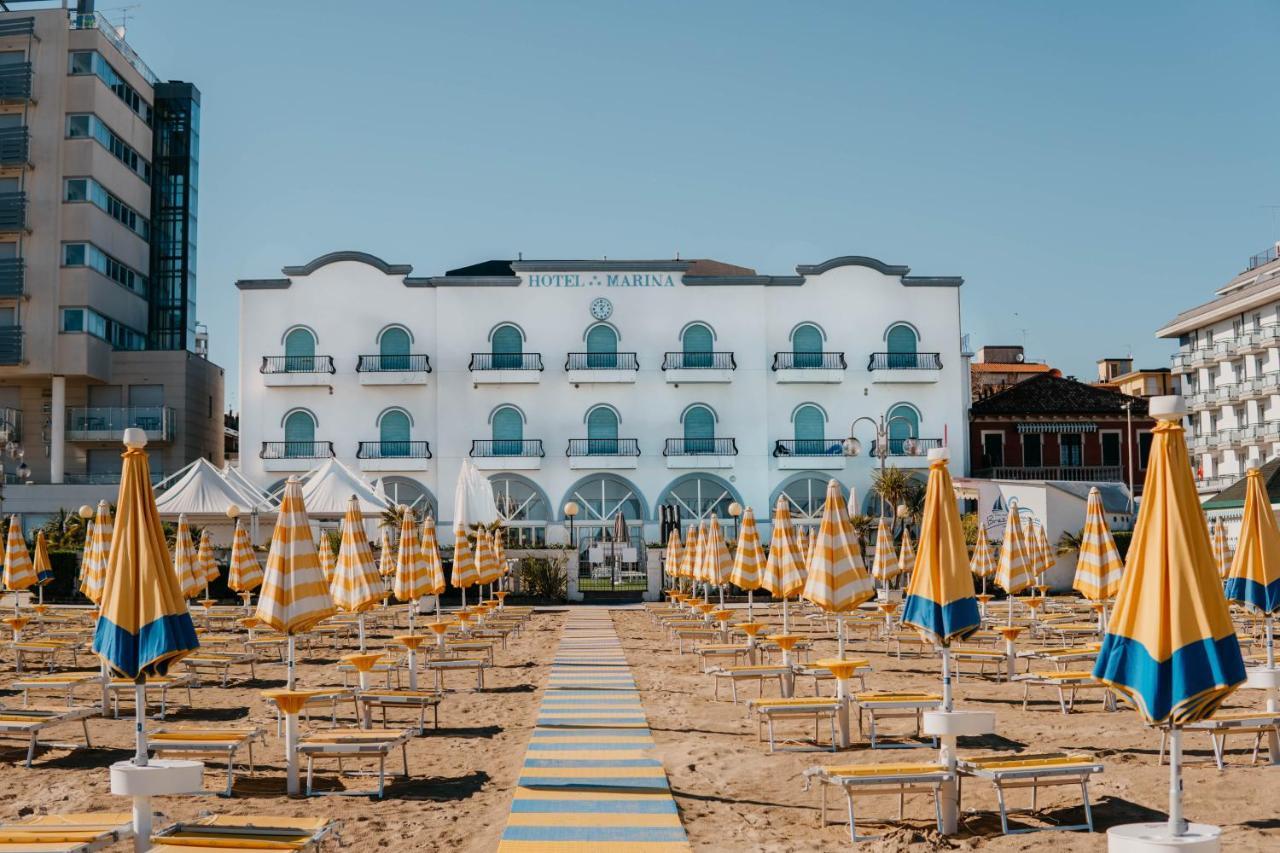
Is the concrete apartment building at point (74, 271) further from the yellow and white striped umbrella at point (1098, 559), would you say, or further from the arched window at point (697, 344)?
the yellow and white striped umbrella at point (1098, 559)

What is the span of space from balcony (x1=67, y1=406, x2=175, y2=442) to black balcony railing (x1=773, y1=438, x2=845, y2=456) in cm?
2388

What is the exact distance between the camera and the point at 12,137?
48562 millimetres

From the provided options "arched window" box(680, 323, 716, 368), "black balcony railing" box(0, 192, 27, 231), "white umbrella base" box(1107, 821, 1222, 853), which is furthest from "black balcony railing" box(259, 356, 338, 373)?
"white umbrella base" box(1107, 821, 1222, 853)

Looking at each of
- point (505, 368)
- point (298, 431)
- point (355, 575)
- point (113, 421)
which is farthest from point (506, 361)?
point (355, 575)

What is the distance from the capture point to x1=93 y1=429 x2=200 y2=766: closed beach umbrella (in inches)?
324

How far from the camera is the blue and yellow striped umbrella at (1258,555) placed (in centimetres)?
1236

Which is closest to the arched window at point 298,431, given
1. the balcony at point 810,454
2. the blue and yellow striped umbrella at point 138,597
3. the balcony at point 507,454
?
the balcony at point 507,454

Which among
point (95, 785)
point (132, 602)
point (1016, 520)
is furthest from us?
point (1016, 520)

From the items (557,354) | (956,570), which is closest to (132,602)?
(956,570)

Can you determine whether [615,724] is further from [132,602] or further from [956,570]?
[132,602]

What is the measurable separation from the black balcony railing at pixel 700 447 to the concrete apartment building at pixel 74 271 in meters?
19.6

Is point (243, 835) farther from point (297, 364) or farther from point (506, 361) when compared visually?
point (297, 364)

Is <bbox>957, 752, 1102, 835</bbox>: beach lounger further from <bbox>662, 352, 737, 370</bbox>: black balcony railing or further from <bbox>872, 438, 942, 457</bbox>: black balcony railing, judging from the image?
<bbox>662, 352, 737, 370</bbox>: black balcony railing

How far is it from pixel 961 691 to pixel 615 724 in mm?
5259
